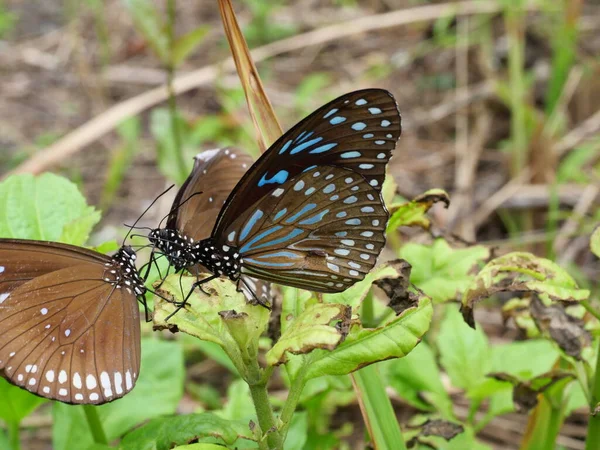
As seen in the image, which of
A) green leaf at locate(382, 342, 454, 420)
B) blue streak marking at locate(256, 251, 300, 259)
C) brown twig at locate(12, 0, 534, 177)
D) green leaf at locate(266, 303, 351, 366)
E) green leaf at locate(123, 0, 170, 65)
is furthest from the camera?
brown twig at locate(12, 0, 534, 177)

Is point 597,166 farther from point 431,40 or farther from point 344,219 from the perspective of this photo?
point 344,219

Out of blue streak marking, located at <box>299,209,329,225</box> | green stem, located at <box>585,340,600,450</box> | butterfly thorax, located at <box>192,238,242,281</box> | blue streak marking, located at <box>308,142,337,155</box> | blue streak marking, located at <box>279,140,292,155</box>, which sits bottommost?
green stem, located at <box>585,340,600,450</box>

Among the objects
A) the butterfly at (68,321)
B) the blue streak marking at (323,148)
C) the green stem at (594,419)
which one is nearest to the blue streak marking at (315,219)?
the blue streak marking at (323,148)

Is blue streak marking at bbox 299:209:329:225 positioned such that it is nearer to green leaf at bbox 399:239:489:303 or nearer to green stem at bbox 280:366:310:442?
green leaf at bbox 399:239:489:303

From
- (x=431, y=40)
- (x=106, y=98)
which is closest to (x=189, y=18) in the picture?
(x=106, y=98)

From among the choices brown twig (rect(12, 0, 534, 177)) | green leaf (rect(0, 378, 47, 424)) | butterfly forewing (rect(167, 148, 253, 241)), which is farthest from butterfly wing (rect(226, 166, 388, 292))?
brown twig (rect(12, 0, 534, 177))

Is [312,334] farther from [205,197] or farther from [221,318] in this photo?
[205,197]

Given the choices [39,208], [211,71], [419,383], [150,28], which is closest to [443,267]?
[419,383]
